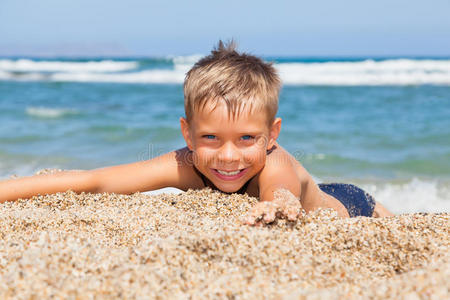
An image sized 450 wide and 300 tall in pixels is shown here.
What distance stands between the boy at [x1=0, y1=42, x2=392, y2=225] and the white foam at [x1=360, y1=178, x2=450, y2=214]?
1521 mm

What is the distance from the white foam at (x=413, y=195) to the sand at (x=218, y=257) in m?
1.85

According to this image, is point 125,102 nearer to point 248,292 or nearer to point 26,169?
point 26,169

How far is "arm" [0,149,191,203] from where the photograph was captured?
8.20 feet

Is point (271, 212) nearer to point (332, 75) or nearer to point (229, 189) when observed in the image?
point (229, 189)

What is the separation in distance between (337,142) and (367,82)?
11582 mm

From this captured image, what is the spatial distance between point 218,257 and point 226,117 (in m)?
0.86

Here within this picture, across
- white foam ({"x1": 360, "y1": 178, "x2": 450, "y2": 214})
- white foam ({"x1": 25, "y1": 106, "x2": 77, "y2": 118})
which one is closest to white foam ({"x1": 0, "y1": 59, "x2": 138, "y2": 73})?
white foam ({"x1": 25, "y1": 106, "x2": 77, "y2": 118})

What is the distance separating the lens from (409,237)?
5.76ft

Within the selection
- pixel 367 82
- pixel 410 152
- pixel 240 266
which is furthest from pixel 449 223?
pixel 367 82

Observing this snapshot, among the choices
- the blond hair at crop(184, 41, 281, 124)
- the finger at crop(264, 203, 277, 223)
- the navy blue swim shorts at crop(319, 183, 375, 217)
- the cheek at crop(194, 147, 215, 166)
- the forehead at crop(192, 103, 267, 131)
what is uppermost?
the blond hair at crop(184, 41, 281, 124)

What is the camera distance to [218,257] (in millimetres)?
1515

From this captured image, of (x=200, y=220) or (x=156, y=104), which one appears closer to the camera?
(x=200, y=220)

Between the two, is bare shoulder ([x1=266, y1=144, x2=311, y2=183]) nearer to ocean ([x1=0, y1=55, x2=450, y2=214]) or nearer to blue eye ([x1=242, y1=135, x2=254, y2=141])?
blue eye ([x1=242, y1=135, x2=254, y2=141])

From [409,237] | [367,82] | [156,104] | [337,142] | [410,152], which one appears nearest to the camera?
[409,237]
